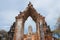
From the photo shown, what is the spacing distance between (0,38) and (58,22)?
1130 cm

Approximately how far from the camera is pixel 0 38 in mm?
10344

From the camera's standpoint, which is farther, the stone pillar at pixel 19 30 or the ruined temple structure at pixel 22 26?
the ruined temple structure at pixel 22 26

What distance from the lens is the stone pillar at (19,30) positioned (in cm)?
942

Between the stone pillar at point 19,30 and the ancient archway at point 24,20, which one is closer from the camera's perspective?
the stone pillar at point 19,30

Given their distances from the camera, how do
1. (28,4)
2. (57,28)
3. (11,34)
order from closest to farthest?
1. (11,34)
2. (28,4)
3. (57,28)

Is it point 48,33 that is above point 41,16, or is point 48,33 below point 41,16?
below

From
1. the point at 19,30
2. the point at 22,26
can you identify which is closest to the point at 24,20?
the point at 22,26

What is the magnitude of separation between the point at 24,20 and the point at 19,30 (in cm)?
105

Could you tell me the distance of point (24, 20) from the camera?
1049cm

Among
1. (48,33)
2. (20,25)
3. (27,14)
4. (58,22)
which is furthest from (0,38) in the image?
(58,22)

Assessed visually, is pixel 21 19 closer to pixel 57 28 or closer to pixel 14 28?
pixel 14 28

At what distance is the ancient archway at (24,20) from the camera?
957cm

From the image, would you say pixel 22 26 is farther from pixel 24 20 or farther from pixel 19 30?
pixel 24 20

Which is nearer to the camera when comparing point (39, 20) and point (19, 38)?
point (19, 38)
